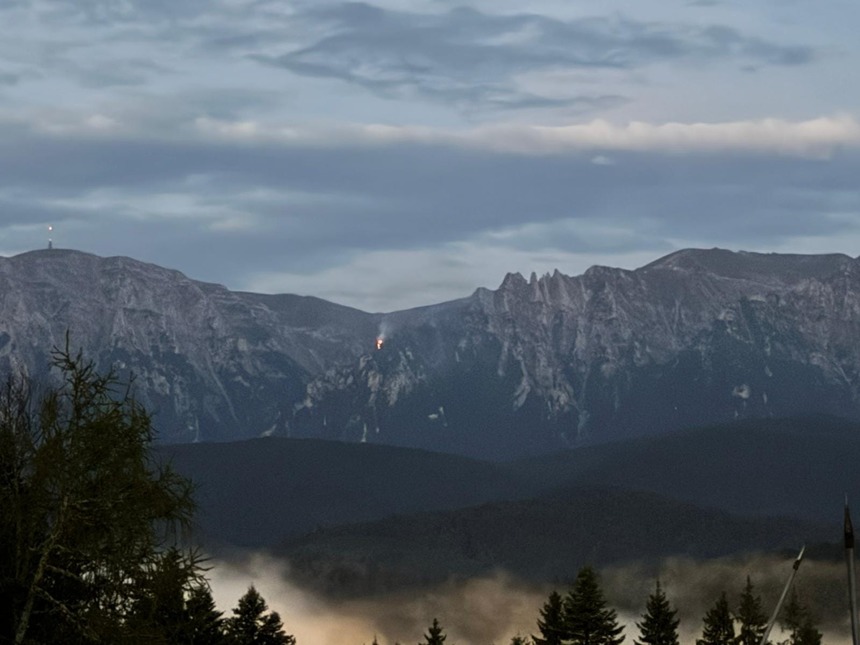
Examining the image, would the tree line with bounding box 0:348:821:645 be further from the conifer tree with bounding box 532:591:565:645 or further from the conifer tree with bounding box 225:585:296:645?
the conifer tree with bounding box 532:591:565:645

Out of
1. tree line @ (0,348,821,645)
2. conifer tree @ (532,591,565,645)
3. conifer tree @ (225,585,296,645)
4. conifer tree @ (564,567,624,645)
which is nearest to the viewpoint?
tree line @ (0,348,821,645)

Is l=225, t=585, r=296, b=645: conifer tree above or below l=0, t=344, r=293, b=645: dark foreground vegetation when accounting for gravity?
below

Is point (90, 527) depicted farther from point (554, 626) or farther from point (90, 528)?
point (554, 626)

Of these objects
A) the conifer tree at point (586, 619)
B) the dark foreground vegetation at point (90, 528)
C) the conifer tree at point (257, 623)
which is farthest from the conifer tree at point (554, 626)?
the dark foreground vegetation at point (90, 528)

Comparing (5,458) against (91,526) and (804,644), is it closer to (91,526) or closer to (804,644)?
(91,526)

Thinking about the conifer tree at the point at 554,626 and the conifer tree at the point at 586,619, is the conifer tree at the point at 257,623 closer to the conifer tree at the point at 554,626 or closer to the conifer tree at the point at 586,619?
the conifer tree at the point at 586,619

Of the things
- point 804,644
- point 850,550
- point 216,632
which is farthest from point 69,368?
point 804,644

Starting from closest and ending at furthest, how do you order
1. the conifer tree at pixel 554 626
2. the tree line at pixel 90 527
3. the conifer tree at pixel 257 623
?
the tree line at pixel 90 527
the conifer tree at pixel 257 623
the conifer tree at pixel 554 626

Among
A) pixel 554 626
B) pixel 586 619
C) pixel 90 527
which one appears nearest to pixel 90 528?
pixel 90 527

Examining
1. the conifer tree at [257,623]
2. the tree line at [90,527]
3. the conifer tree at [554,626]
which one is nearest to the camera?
the tree line at [90,527]

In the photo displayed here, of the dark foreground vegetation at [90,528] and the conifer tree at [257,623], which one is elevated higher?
the dark foreground vegetation at [90,528]

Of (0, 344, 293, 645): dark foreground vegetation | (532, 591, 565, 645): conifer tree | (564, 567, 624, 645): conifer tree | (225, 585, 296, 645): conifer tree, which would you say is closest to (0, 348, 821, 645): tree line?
(0, 344, 293, 645): dark foreground vegetation

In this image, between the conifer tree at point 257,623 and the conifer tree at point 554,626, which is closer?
the conifer tree at point 257,623

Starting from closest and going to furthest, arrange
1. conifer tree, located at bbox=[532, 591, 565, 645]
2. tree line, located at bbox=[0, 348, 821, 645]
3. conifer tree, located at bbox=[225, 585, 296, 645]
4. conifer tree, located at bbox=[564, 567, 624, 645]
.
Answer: tree line, located at bbox=[0, 348, 821, 645], conifer tree, located at bbox=[225, 585, 296, 645], conifer tree, located at bbox=[564, 567, 624, 645], conifer tree, located at bbox=[532, 591, 565, 645]
